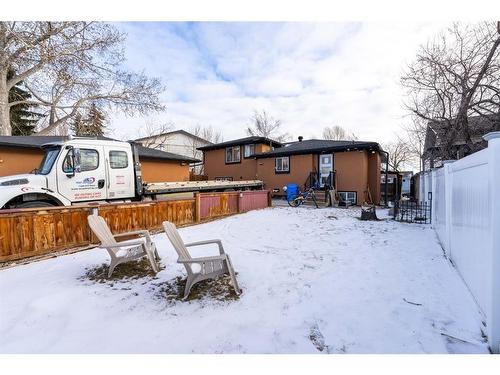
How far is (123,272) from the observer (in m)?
4.00

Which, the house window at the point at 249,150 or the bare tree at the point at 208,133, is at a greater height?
the bare tree at the point at 208,133

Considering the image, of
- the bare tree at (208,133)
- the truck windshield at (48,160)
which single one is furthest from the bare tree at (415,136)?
→ the bare tree at (208,133)

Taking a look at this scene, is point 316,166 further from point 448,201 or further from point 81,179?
point 81,179

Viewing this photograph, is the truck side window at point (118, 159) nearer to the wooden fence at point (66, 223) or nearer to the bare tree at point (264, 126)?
the wooden fence at point (66, 223)

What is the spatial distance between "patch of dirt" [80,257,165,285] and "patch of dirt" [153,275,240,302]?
49 centimetres

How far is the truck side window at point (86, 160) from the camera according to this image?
21.1 ft

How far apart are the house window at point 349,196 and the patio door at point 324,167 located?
1165 mm

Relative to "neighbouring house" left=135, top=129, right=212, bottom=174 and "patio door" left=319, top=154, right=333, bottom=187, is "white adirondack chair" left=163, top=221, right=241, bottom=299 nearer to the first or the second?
"patio door" left=319, top=154, right=333, bottom=187

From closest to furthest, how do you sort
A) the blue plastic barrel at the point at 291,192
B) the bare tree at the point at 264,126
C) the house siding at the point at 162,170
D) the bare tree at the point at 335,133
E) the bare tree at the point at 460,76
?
1. the bare tree at the point at 460,76
2. the blue plastic barrel at the point at 291,192
3. the house siding at the point at 162,170
4. the bare tree at the point at 264,126
5. the bare tree at the point at 335,133

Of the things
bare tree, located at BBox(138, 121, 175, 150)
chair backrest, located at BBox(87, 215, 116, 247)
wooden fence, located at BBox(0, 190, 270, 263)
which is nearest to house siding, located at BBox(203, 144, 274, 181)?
wooden fence, located at BBox(0, 190, 270, 263)

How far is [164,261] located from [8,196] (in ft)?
13.2

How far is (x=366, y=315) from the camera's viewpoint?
8.96 feet

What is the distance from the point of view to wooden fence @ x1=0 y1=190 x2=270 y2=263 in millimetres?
4492

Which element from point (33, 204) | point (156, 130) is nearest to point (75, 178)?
point (33, 204)
